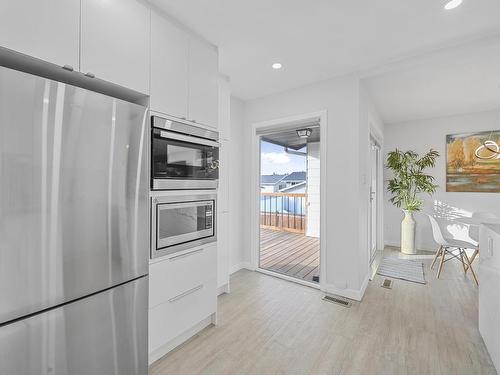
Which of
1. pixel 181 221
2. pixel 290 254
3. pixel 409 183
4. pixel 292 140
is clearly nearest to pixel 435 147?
pixel 409 183

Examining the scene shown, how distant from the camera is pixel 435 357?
183 centimetres

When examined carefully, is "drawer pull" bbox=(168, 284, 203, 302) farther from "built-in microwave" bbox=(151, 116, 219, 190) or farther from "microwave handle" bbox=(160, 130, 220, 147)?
"microwave handle" bbox=(160, 130, 220, 147)

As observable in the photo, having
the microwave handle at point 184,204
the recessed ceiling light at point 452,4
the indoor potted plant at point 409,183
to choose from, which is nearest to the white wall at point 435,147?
the indoor potted plant at point 409,183

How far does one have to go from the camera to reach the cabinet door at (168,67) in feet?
5.62

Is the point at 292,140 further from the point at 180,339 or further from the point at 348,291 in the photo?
the point at 180,339

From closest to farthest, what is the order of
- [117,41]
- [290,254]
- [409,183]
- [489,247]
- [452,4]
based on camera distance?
[117,41], [452,4], [489,247], [290,254], [409,183]

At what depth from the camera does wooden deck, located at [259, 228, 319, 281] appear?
3617 millimetres

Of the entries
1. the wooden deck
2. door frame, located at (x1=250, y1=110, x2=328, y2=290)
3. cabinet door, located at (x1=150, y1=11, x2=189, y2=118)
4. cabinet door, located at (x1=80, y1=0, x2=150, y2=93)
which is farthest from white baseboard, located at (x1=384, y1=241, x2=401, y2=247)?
cabinet door, located at (x1=80, y1=0, x2=150, y2=93)

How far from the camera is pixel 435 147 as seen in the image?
185 inches

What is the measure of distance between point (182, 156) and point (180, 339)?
1456 mm

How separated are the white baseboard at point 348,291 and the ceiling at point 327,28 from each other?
2448 millimetres

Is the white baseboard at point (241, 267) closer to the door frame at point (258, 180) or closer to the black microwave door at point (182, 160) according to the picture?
the door frame at point (258, 180)

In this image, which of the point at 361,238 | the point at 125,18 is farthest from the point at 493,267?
the point at 125,18

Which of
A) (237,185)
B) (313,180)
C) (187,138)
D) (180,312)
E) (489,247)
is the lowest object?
(180,312)
